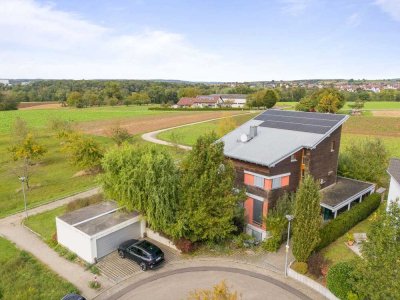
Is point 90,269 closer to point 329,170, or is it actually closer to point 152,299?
point 152,299

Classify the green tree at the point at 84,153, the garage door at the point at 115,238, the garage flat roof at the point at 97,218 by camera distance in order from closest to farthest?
the garage door at the point at 115,238 → the garage flat roof at the point at 97,218 → the green tree at the point at 84,153

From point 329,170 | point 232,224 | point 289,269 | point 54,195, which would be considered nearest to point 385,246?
point 289,269

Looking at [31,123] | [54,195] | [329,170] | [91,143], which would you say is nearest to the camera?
[329,170]

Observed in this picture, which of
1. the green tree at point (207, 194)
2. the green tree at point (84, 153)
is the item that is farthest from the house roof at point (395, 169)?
the green tree at point (84, 153)

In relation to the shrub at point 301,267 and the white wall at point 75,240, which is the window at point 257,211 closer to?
the shrub at point 301,267

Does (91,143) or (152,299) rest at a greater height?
(91,143)
